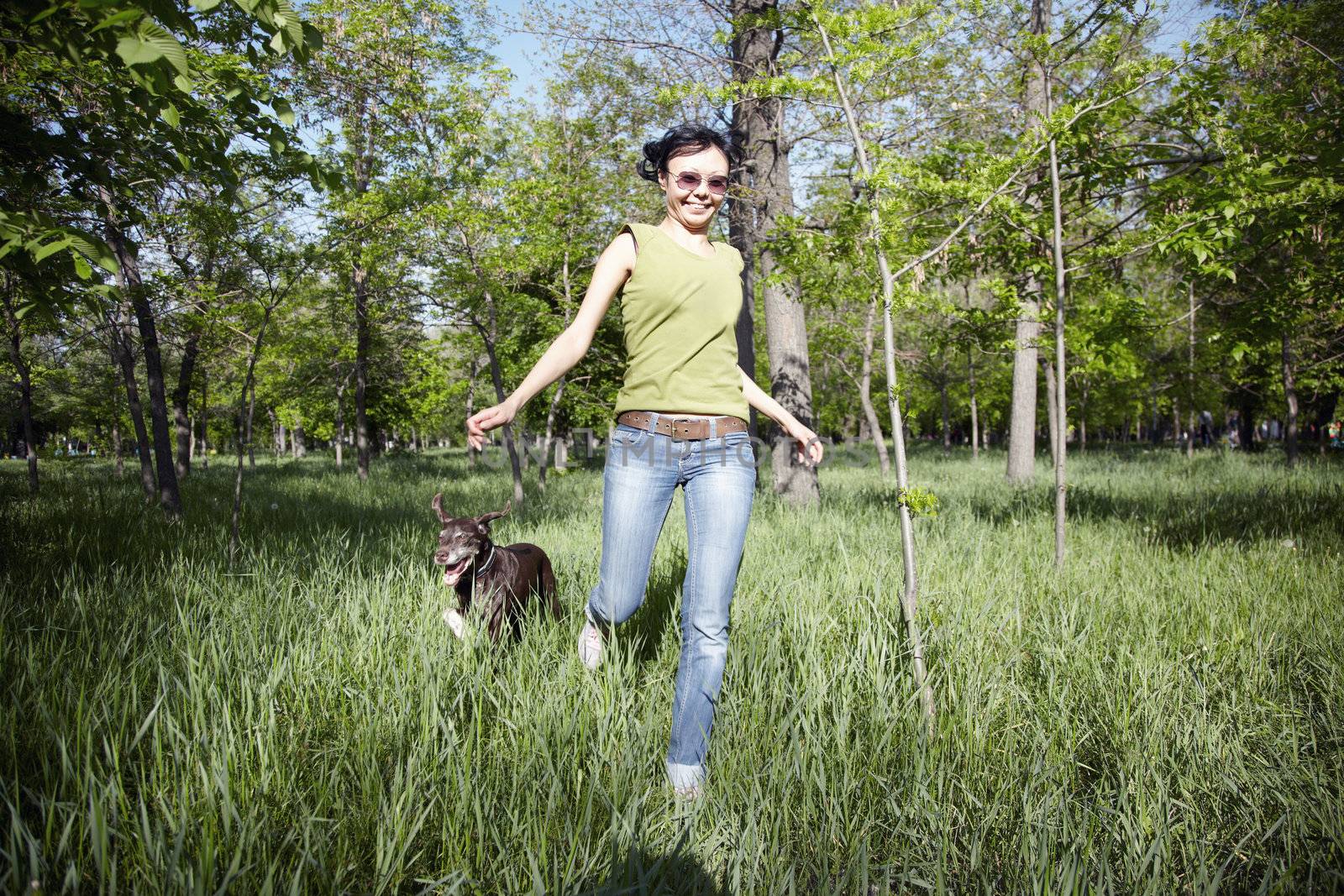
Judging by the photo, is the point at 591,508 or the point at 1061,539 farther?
the point at 591,508

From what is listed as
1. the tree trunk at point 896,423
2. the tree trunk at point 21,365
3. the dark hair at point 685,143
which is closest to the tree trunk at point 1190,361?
the tree trunk at point 896,423

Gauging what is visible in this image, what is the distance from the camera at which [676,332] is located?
7.26ft

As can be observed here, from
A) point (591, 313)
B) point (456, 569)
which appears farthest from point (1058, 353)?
point (456, 569)

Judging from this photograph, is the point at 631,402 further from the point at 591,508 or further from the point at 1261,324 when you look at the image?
the point at 591,508

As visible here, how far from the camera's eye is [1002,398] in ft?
81.1

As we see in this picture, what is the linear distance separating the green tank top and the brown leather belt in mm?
27

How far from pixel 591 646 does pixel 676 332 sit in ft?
4.28

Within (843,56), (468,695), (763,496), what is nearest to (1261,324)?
(843,56)

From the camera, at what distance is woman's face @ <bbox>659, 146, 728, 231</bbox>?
2283mm

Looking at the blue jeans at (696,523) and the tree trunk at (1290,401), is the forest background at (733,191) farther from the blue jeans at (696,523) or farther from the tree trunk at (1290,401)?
the blue jeans at (696,523)

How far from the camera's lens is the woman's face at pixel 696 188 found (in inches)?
89.9

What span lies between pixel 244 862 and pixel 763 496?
754 centimetres

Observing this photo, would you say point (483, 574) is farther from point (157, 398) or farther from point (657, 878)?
point (157, 398)

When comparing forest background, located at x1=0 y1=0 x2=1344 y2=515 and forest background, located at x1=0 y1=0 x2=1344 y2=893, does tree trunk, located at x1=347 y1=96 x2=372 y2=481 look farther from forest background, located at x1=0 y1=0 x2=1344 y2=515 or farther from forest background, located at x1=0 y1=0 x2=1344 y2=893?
forest background, located at x1=0 y1=0 x2=1344 y2=893
